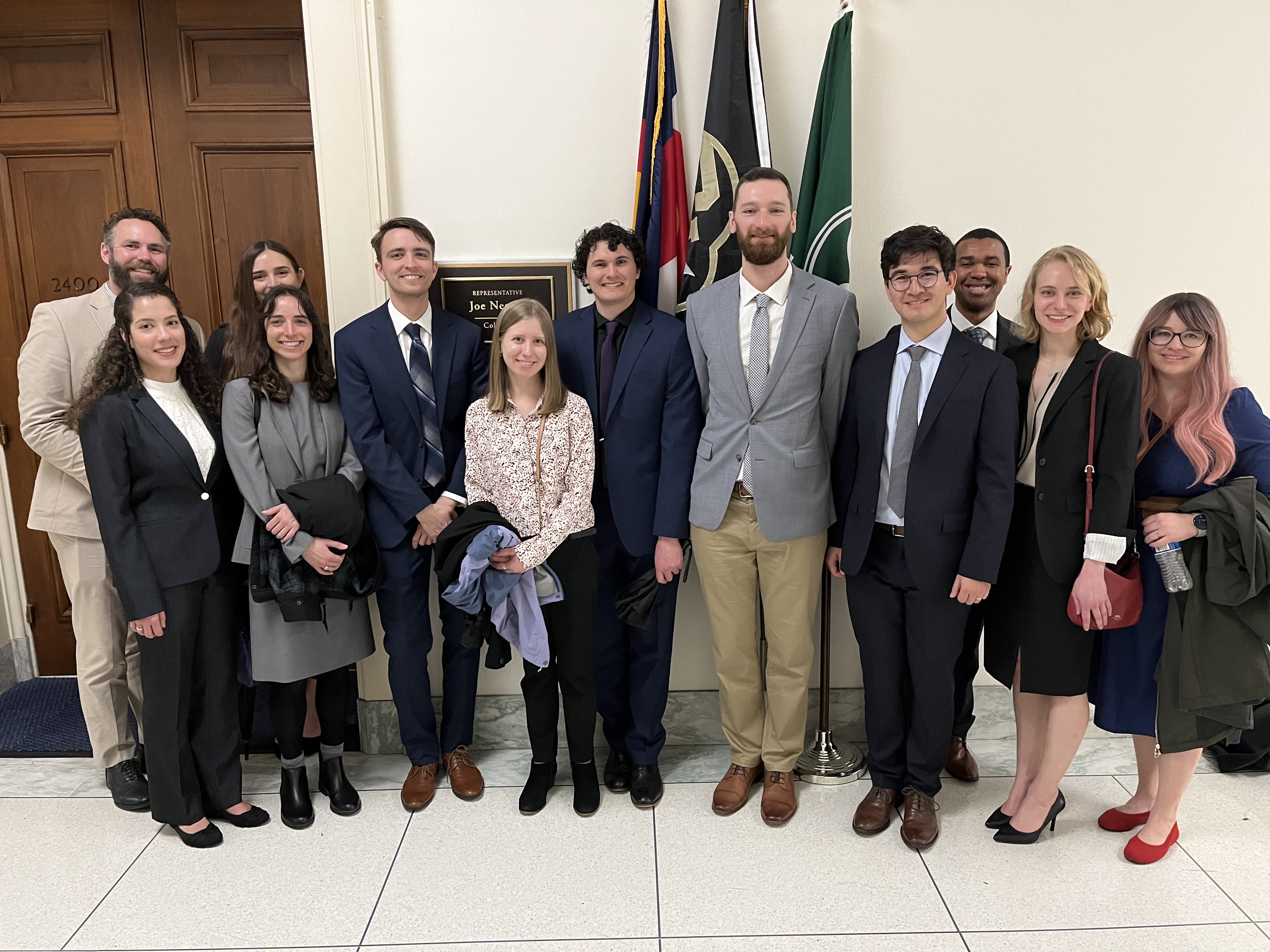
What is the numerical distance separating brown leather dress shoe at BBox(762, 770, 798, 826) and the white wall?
5.38 ft

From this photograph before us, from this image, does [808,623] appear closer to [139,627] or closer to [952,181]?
[952,181]

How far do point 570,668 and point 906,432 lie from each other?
4.34 feet

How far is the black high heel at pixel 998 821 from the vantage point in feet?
8.82

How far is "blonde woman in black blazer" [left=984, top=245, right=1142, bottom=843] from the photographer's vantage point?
2273 mm

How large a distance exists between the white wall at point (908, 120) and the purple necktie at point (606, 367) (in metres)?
0.51

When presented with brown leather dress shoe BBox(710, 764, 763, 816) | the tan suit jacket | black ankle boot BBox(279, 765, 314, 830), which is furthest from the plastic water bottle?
the tan suit jacket

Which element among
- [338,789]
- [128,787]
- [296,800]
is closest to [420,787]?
[338,789]

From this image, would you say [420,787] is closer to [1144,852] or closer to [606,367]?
[606,367]

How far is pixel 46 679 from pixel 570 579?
9.27 ft

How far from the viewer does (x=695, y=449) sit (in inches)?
108

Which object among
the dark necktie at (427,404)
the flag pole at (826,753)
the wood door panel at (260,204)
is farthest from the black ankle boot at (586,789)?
the wood door panel at (260,204)

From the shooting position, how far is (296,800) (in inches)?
108

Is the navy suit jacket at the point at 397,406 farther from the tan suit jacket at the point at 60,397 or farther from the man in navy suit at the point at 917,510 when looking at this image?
the man in navy suit at the point at 917,510

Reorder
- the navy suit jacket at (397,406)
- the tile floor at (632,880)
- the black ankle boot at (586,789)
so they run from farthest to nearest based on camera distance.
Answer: the black ankle boot at (586,789) → the navy suit jacket at (397,406) → the tile floor at (632,880)
